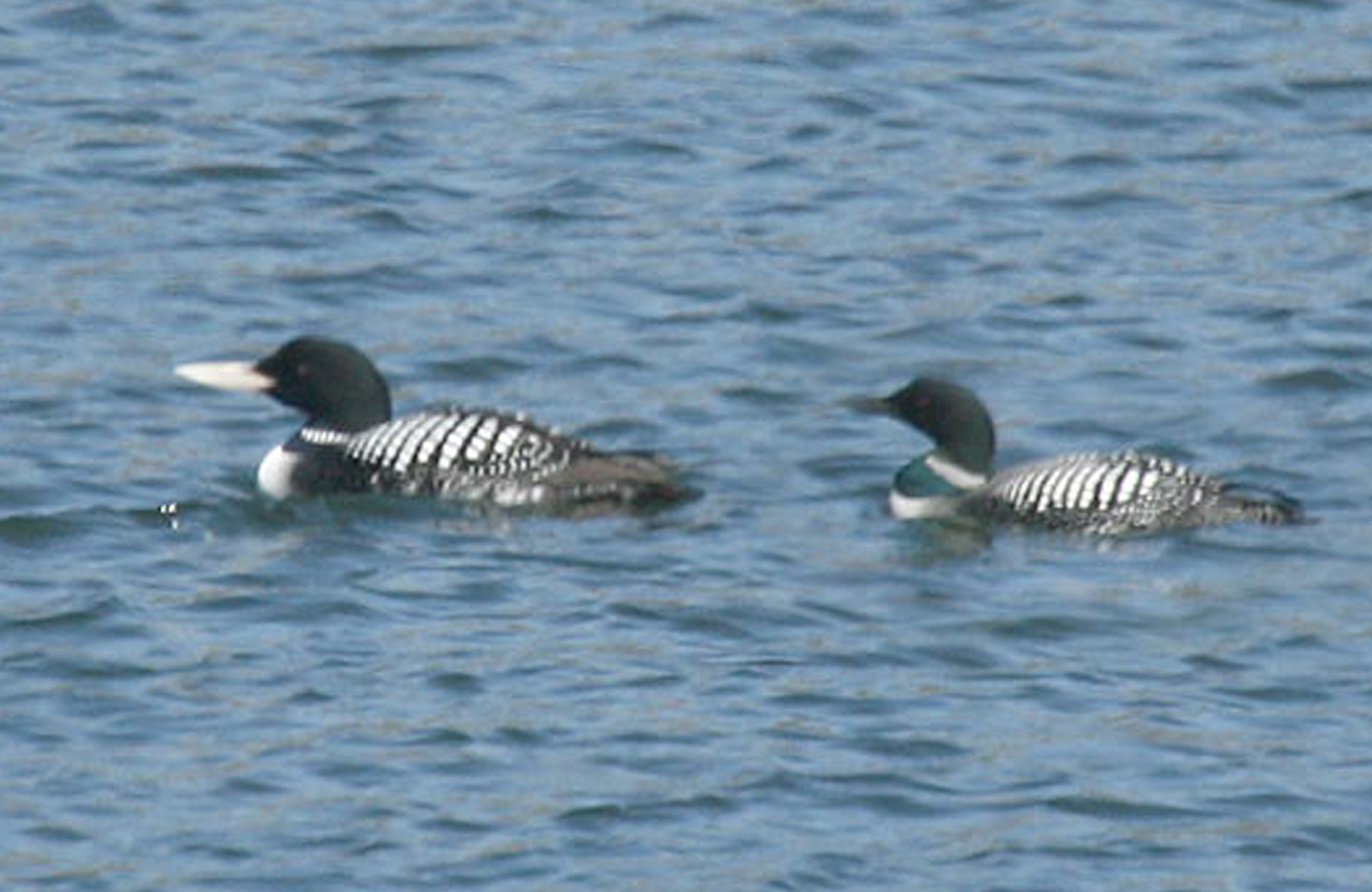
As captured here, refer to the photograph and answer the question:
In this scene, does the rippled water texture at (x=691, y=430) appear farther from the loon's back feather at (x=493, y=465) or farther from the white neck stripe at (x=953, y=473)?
the white neck stripe at (x=953, y=473)

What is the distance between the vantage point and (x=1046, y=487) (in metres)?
17.2

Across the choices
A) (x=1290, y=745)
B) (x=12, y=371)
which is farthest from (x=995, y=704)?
(x=12, y=371)

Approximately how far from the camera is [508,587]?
1630 centimetres

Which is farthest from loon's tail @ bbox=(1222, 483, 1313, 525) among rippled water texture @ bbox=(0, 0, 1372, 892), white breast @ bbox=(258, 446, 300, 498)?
white breast @ bbox=(258, 446, 300, 498)

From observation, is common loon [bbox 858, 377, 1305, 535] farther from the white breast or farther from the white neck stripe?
the white breast

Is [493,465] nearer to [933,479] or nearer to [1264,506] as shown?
[933,479]

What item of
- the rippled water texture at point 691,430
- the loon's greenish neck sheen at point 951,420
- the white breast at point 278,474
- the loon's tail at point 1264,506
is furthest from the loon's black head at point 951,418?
the white breast at point 278,474

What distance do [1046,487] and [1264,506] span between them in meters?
0.66

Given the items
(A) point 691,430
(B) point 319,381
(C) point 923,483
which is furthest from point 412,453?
(C) point 923,483

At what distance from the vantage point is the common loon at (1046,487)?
17.0 meters

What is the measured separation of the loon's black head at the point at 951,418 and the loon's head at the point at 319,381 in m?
1.60

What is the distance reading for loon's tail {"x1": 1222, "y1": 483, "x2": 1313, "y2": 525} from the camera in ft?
55.9

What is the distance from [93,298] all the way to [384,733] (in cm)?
527

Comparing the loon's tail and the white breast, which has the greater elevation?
the white breast
